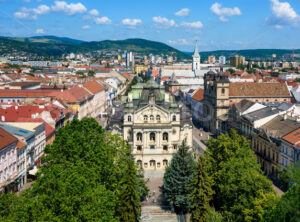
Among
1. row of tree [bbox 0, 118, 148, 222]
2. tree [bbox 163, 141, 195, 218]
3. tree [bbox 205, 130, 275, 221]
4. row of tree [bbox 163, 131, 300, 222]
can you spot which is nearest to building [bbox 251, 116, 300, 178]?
row of tree [bbox 163, 131, 300, 222]

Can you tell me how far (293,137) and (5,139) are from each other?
40.5m

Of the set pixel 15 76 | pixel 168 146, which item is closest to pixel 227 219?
pixel 168 146

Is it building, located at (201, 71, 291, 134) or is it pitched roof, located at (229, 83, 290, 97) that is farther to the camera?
pitched roof, located at (229, 83, 290, 97)

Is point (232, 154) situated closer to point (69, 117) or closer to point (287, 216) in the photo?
point (287, 216)

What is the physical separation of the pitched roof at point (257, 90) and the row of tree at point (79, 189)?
53971 millimetres

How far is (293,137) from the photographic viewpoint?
5309 centimetres

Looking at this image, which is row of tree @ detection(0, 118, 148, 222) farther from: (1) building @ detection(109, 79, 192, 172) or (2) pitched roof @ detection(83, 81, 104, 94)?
(2) pitched roof @ detection(83, 81, 104, 94)

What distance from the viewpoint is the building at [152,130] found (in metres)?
63.3

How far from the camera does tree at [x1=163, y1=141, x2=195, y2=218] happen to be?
44.2 metres

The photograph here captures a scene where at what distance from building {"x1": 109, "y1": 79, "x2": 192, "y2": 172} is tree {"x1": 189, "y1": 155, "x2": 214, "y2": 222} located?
23065 millimetres

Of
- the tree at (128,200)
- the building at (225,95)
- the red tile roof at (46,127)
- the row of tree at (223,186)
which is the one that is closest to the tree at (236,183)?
the row of tree at (223,186)

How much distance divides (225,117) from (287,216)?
204ft

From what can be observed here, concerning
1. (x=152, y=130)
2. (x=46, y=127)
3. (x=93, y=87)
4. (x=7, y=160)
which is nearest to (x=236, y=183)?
(x=152, y=130)

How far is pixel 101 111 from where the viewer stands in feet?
423
